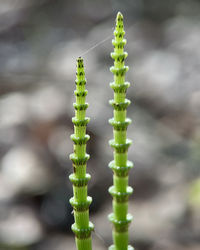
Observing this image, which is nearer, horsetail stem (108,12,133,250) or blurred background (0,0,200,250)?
horsetail stem (108,12,133,250)

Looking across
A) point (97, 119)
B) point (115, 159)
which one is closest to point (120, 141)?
point (115, 159)

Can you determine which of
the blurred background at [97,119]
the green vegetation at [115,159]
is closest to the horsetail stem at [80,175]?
the green vegetation at [115,159]

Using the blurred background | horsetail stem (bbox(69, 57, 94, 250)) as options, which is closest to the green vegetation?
horsetail stem (bbox(69, 57, 94, 250))

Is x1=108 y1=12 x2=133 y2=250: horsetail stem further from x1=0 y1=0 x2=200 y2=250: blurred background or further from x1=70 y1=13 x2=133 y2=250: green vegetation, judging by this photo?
x1=0 y1=0 x2=200 y2=250: blurred background

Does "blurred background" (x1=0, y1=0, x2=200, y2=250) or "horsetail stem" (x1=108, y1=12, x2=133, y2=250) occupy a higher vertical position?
"blurred background" (x1=0, y1=0, x2=200, y2=250)

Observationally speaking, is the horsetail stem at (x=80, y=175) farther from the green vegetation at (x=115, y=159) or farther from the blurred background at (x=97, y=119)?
the blurred background at (x=97, y=119)

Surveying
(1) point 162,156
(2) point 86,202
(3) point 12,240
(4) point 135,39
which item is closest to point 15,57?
(4) point 135,39

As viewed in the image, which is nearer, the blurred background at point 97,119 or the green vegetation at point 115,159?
the green vegetation at point 115,159
